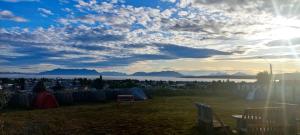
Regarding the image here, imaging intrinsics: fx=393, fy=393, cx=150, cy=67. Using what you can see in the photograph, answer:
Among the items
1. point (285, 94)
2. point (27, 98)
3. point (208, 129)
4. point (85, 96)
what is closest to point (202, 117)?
point (208, 129)

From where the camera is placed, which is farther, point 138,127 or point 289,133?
point 138,127

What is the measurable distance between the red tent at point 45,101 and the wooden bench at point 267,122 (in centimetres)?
2160

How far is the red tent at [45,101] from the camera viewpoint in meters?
31.0

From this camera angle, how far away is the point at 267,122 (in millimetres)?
12523

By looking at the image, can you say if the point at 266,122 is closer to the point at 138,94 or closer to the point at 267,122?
the point at 267,122

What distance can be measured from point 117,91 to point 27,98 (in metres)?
11.6

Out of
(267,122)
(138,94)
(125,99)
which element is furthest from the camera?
(138,94)

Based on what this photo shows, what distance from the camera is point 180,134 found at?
49.1ft

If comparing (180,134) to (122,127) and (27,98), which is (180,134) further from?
(27,98)

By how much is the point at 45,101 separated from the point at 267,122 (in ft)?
73.2

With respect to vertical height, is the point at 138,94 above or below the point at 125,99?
above

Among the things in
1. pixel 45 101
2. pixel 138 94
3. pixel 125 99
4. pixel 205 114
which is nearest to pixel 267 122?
pixel 205 114

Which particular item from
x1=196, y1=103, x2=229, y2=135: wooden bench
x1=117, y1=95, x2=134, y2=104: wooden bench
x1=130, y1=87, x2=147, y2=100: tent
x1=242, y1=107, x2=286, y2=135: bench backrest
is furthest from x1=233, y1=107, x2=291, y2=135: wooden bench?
x1=130, y1=87, x2=147, y2=100: tent

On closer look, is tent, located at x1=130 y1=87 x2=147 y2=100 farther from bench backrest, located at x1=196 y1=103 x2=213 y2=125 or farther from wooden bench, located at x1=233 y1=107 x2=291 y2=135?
wooden bench, located at x1=233 y1=107 x2=291 y2=135
